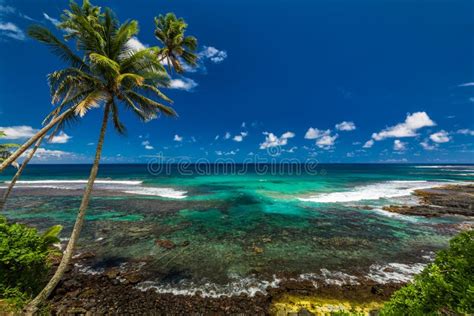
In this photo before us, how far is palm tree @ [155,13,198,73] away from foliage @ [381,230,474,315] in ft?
48.9

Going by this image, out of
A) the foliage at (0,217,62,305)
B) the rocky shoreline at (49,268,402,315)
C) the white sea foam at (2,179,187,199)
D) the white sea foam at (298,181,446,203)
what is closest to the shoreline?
the rocky shoreline at (49,268,402,315)

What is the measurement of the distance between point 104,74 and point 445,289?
9661 millimetres

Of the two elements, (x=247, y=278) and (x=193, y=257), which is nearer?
(x=247, y=278)

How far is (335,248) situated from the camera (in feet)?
34.0

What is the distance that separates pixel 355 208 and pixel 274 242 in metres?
12.2

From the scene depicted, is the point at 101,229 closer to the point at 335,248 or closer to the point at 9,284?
the point at 9,284

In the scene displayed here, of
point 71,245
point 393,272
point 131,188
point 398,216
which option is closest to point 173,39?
point 71,245

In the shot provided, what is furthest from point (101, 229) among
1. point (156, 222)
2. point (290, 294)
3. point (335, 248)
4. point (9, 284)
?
point (335, 248)

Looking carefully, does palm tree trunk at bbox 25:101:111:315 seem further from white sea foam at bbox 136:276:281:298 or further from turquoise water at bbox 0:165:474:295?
white sea foam at bbox 136:276:281:298

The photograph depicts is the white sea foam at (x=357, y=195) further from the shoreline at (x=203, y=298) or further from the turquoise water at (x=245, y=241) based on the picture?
the shoreline at (x=203, y=298)

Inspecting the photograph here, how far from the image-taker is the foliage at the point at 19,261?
4.81 metres

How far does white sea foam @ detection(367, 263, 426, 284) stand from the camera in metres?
7.62

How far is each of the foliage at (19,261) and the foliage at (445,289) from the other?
7.96 metres

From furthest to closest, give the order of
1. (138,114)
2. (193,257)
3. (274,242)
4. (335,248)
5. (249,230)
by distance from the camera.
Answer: (249,230) < (274,242) < (335,248) < (193,257) < (138,114)
